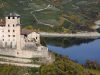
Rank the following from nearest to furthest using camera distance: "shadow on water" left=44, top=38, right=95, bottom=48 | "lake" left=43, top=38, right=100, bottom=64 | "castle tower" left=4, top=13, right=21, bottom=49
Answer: "castle tower" left=4, top=13, right=21, bottom=49 → "lake" left=43, top=38, right=100, bottom=64 → "shadow on water" left=44, top=38, right=95, bottom=48

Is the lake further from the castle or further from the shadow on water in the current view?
the castle

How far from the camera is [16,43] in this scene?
6669 centimetres

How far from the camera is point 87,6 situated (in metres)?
167

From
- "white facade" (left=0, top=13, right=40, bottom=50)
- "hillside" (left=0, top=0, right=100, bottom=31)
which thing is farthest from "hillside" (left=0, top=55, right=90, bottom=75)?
"hillside" (left=0, top=0, right=100, bottom=31)

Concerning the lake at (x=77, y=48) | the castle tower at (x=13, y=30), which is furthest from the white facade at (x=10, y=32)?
the lake at (x=77, y=48)

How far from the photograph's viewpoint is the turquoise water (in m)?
87.1

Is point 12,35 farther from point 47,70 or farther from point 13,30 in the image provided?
point 47,70

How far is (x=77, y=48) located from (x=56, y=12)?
4964cm

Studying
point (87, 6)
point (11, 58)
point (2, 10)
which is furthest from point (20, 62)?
point (87, 6)

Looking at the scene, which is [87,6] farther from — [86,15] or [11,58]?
[11,58]

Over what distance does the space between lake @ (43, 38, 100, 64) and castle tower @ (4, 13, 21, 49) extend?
20042 mm

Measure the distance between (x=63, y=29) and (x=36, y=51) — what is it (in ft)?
210

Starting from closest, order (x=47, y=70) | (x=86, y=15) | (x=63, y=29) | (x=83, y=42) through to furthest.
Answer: (x=47, y=70), (x=83, y=42), (x=63, y=29), (x=86, y=15)

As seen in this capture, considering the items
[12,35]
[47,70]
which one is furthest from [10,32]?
[47,70]
